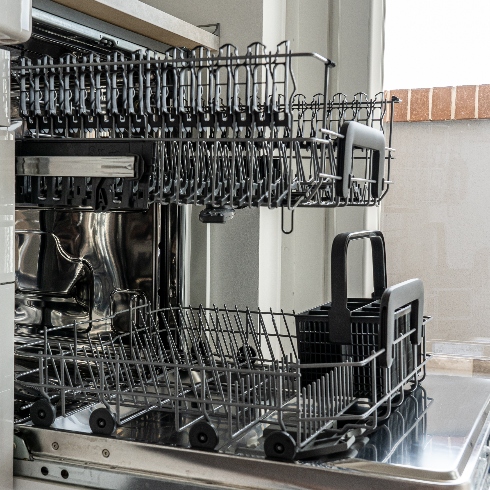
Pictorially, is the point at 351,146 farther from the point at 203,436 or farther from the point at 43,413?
the point at 43,413

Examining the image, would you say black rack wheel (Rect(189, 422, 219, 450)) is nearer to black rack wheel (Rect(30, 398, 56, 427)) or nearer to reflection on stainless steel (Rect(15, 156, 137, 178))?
black rack wheel (Rect(30, 398, 56, 427))

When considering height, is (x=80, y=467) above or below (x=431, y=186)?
below

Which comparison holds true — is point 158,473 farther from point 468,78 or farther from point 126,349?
point 468,78

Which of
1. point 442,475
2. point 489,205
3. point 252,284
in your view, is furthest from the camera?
point 489,205

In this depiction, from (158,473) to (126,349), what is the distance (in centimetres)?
51

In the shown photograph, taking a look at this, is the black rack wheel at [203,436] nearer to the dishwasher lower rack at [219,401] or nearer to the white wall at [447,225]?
the dishwasher lower rack at [219,401]

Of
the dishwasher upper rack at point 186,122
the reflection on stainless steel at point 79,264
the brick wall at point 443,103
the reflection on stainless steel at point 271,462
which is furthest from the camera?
the brick wall at point 443,103

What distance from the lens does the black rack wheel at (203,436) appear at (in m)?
0.94

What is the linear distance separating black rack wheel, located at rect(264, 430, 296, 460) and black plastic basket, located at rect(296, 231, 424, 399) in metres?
0.17

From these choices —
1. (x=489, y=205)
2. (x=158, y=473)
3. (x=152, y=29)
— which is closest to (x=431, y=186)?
(x=489, y=205)

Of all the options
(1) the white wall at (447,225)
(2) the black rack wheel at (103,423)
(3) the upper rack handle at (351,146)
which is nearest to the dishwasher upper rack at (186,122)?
(3) the upper rack handle at (351,146)

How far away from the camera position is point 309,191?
0.93 metres

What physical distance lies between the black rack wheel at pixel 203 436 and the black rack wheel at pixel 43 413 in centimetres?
21

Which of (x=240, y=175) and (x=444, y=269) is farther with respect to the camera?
(x=444, y=269)
